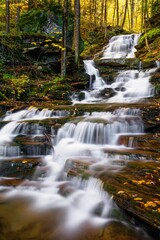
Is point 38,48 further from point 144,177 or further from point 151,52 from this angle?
point 144,177

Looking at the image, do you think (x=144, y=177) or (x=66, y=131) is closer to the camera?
(x=144, y=177)

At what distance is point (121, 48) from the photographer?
2311 cm

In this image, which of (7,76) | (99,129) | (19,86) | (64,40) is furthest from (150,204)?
(7,76)

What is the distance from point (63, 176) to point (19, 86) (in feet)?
24.8

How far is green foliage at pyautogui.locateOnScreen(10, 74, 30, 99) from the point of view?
12453mm

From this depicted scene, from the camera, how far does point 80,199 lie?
5359 millimetres

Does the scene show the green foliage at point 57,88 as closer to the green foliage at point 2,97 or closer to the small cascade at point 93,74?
the small cascade at point 93,74

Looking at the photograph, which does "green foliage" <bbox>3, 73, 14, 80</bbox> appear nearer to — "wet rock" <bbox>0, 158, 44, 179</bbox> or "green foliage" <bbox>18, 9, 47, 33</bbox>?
"green foliage" <bbox>18, 9, 47, 33</bbox>

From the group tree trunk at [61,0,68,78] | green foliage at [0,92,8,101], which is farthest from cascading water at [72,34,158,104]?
green foliage at [0,92,8,101]

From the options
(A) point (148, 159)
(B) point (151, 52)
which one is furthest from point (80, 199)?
(B) point (151, 52)

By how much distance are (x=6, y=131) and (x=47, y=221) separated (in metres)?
4.84

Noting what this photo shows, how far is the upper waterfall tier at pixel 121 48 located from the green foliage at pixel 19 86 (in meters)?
10.7

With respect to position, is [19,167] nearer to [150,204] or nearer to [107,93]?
[150,204]

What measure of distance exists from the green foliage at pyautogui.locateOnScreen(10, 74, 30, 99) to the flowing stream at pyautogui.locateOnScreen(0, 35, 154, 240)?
202 centimetres
